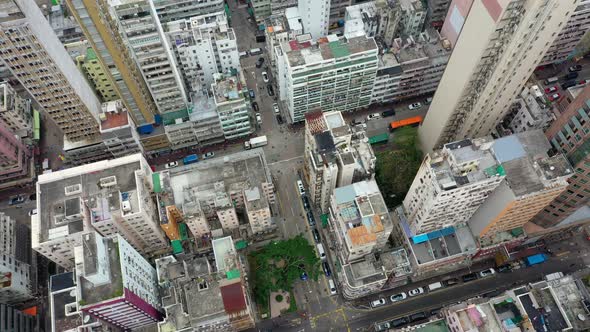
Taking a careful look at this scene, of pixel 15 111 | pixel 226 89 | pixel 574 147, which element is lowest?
pixel 574 147

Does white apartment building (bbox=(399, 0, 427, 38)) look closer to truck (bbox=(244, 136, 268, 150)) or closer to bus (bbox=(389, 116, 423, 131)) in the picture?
bus (bbox=(389, 116, 423, 131))

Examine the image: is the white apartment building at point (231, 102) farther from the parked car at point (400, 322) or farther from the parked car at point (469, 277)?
the parked car at point (469, 277)

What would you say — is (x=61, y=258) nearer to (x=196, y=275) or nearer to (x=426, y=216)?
(x=196, y=275)

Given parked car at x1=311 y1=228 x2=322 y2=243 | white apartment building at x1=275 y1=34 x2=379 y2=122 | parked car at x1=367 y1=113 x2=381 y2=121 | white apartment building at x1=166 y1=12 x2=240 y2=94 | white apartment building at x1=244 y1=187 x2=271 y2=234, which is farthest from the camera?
parked car at x1=367 y1=113 x2=381 y2=121

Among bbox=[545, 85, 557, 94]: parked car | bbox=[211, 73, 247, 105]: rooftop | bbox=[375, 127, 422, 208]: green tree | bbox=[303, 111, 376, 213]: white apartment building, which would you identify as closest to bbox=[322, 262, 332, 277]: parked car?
bbox=[303, 111, 376, 213]: white apartment building

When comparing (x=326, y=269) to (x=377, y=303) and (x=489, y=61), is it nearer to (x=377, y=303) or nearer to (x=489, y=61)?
(x=377, y=303)

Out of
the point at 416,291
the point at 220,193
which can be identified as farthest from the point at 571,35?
the point at 220,193
